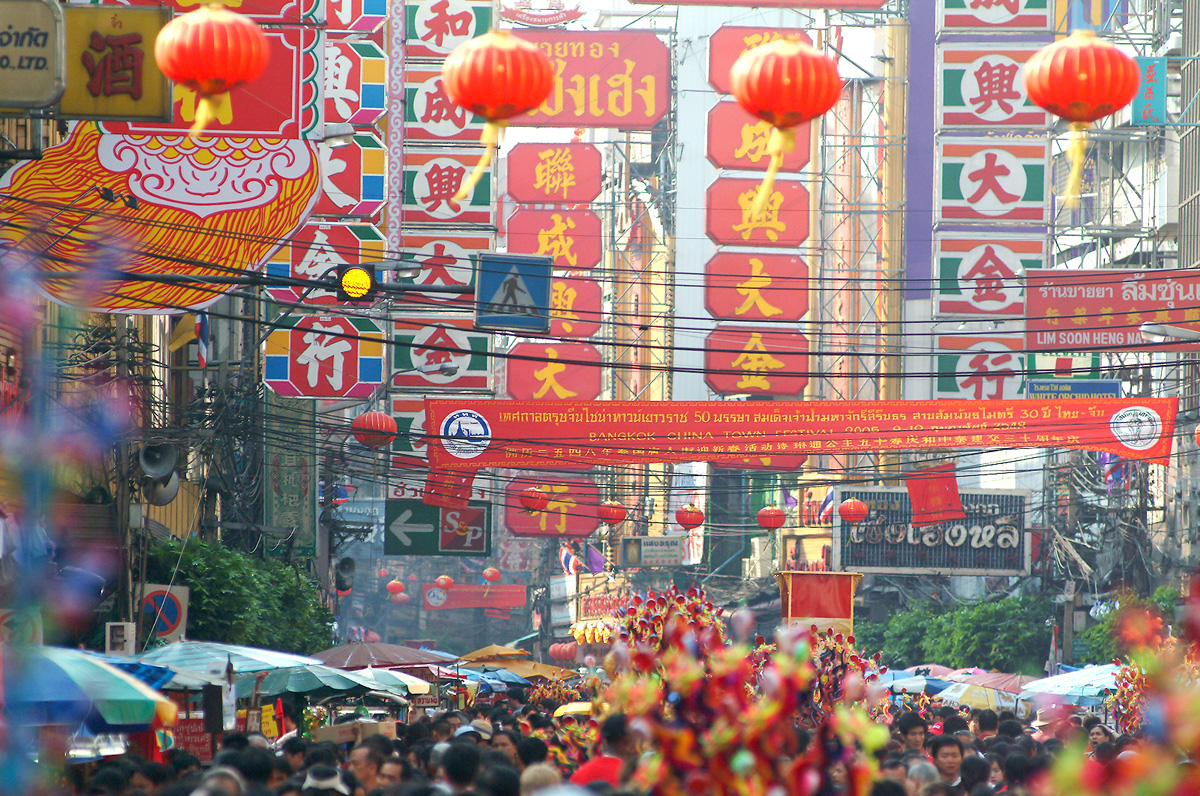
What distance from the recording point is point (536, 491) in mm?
29859

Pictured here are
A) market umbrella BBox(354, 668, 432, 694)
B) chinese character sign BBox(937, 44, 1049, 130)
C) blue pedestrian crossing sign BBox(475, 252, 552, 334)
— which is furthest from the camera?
chinese character sign BBox(937, 44, 1049, 130)

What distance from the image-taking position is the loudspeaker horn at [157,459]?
15750 millimetres

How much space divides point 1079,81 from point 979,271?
18065 mm

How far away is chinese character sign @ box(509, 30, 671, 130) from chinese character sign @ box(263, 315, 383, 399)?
8.46 m

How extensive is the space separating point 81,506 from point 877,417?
10947mm

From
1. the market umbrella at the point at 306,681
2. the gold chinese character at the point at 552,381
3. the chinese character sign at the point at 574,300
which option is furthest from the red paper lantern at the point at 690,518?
the market umbrella at the point at 306,681

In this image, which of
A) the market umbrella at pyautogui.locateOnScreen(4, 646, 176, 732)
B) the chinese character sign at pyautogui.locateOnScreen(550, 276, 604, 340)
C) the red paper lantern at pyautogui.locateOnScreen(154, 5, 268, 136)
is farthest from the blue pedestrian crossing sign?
the chinese character sign at pyautogui.locateOnScreen(550, 276, 604, 340)

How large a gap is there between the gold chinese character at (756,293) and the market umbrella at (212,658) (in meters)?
14.6

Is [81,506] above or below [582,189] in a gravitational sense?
below

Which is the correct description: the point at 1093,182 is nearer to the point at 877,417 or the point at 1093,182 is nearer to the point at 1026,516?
the point at 1026,516

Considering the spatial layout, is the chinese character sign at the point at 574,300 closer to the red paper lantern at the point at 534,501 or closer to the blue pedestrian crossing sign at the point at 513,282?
the red paper lantern at the point at 534,501

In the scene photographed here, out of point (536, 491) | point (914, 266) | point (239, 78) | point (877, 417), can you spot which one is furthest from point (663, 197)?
point (239, 78)

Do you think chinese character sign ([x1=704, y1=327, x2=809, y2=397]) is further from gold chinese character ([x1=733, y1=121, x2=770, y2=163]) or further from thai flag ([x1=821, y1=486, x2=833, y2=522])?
thai flag ([x1=821, y1=486, x2=833, y2=522])

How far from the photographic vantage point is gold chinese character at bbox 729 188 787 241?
27.8 metres
